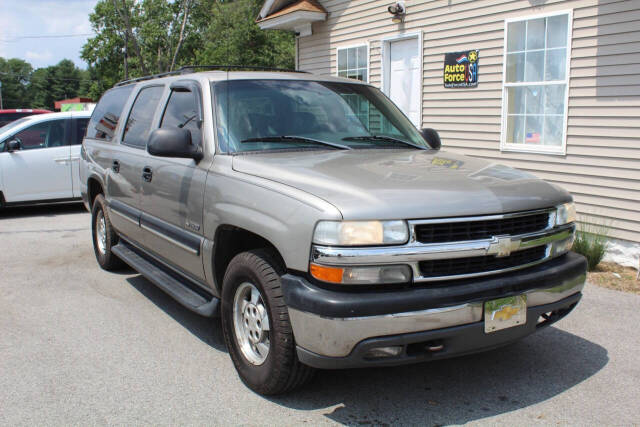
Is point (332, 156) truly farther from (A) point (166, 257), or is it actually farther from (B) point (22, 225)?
(B) point (22, 225)

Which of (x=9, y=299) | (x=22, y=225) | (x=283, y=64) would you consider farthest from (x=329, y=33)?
(x=283, y=64)

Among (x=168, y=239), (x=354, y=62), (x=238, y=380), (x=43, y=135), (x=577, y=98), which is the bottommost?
(x=238, y=380)

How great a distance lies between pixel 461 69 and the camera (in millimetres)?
8719

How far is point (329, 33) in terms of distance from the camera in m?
11.6

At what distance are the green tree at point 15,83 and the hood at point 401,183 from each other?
382 ft

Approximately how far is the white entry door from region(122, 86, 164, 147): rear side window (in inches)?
210

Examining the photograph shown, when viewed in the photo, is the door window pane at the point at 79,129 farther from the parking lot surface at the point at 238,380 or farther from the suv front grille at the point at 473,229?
the suv front grille at the point at 473,229

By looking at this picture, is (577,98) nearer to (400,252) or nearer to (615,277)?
(615,277)

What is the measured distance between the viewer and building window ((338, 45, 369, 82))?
1077 cm

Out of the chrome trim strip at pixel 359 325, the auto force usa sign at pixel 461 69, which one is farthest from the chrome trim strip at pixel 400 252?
the auto force usa sign at pixel 461 69

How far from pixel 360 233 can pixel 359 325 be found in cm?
44

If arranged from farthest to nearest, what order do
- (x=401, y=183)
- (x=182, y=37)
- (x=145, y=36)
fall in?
(x=145, y=36), (x=182, y=37), (x=401, y=183)

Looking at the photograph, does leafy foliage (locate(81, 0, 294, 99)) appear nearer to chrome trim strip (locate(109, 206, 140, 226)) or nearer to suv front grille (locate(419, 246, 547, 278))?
chrome trim strip (locate(109, 206, 140, 226))

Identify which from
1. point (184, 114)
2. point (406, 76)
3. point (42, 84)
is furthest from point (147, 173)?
point (42, 84)
